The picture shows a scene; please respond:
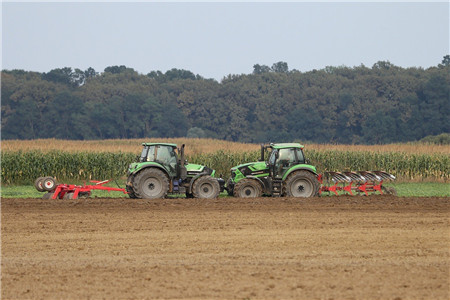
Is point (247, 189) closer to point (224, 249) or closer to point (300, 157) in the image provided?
point (300, 157)

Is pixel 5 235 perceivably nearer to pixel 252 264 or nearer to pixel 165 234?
pixel 165 234

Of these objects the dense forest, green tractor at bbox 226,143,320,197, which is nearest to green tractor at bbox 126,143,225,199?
green tractor at bbox 226,143,320,197

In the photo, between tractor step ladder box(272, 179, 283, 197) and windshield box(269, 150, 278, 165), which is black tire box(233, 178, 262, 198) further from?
windshield box(269, 150, 278, 165)

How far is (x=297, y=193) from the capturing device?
23359 mm

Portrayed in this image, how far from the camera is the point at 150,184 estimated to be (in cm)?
2275

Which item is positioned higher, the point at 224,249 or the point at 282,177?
the point at 282,177

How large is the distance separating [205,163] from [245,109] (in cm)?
5437

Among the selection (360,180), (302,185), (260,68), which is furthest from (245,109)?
(302,185)

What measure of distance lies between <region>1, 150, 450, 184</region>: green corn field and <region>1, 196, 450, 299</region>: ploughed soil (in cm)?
1211

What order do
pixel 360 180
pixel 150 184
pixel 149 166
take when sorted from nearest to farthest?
pixel 149 166 → pixel 150 184 → pixel 360 180

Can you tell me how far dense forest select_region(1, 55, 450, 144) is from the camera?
3233 inches

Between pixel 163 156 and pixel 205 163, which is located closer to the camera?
pixel 163 156

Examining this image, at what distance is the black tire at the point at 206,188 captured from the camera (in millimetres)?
22969

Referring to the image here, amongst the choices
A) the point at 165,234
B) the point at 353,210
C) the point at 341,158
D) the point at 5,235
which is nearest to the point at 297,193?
the point at 353,210
